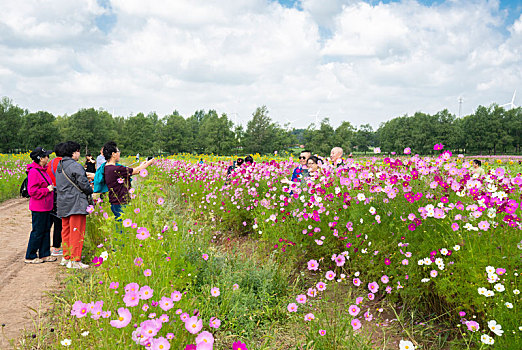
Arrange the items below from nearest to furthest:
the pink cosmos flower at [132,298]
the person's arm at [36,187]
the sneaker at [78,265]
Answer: the pink cosmos flower at [132,298], the sneaker at [78,265], the person's arm at [36,187]

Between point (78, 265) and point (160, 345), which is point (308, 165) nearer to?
point (78, 265)

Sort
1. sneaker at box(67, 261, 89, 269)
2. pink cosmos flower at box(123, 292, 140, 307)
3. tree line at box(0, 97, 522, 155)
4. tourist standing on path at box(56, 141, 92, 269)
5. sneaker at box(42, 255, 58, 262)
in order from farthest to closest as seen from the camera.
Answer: tree line at box(0, 97, 522, 155) → sneaker at box(42, 255, 58, 262) → tourist standing on path at box(56, 141, 92, 269) → sneaker at box(67, 261, 89, 269) → pink cosmos flower at box(123, 292, 140, 307)

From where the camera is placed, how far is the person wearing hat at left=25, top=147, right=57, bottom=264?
5.18 m

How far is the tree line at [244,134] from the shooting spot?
54969 millimetres

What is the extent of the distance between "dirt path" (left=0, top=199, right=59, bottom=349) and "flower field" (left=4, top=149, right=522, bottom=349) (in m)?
0.30

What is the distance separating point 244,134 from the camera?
62.6m

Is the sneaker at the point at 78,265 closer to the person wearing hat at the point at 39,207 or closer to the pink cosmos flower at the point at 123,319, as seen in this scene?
the person wearing hat at the point at 39,207

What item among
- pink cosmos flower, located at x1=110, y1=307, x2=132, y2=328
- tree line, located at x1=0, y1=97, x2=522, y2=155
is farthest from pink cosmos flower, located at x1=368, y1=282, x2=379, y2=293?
tree line, located at x1=0, y1=97, x2=522, y2=155

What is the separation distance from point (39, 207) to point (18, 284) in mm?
1396

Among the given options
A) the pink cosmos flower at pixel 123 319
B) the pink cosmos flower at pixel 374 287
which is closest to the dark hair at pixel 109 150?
the pink cosmos flower at pixel 123 319

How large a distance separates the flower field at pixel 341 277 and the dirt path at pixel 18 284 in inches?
12.0

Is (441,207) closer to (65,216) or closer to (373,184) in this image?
(373,184)

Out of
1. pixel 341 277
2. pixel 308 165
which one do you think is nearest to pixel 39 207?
pixel 308 165

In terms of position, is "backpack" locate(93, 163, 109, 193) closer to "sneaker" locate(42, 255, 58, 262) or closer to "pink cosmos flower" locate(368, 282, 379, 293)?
"sneaker" locate(42, 255, 58, 262)
